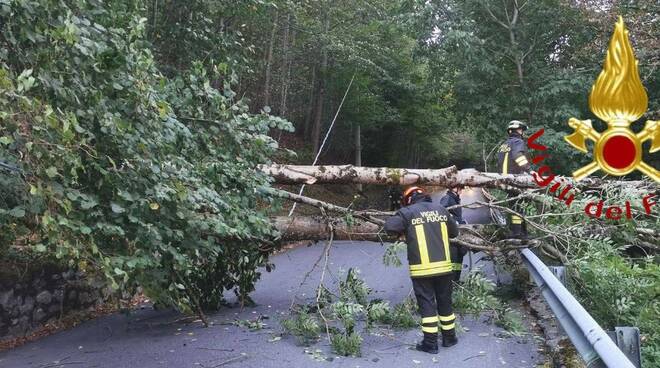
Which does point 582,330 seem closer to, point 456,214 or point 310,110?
point 456,214

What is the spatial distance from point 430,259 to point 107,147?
312 centimetres

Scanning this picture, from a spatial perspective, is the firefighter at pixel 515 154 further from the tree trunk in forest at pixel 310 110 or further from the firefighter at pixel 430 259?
the tree trunk in forest at pixel 310 110

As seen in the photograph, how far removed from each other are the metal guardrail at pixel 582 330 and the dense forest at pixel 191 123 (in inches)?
31.3

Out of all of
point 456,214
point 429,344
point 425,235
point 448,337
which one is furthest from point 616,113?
point 456,214

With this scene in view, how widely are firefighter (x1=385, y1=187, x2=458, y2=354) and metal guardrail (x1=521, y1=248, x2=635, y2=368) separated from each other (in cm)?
101

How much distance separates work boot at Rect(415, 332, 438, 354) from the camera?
5.23 metres

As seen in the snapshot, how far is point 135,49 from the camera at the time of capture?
12.8 ft

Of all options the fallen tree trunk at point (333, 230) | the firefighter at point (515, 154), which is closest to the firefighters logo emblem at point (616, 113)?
the fallen tree trunk at point (333, 230)

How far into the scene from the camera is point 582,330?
3.17m

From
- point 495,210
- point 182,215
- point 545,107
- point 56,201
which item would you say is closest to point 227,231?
point 182,215

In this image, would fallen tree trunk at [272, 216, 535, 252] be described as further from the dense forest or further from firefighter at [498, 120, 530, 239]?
firefighter at [498, 120, 530, 239]

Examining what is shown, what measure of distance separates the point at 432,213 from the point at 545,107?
8.25 m

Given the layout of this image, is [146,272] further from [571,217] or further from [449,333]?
[571,217]

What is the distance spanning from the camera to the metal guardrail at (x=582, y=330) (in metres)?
2.60
